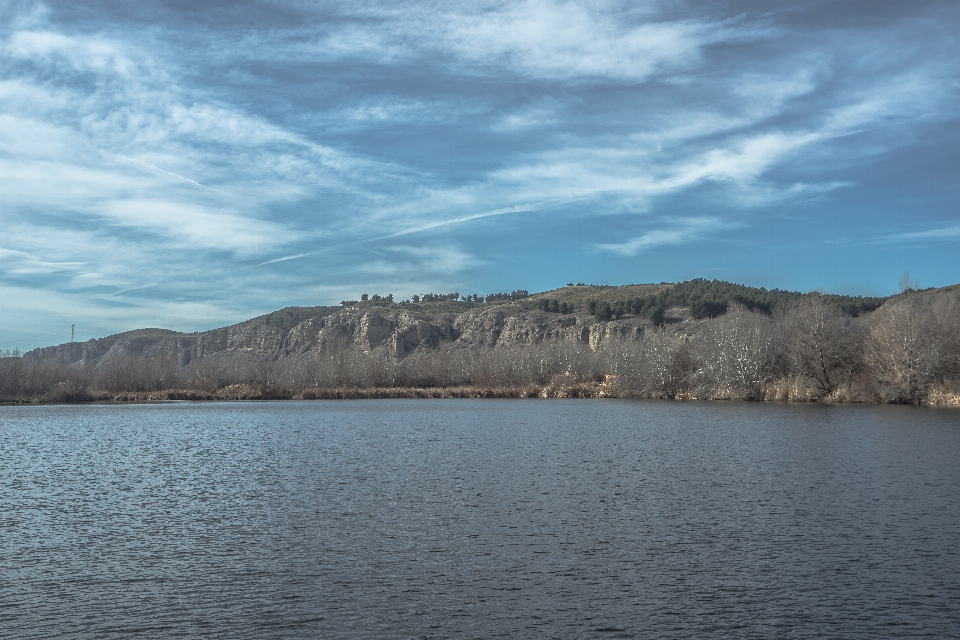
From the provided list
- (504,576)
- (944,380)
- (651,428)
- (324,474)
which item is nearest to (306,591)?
(504,576)

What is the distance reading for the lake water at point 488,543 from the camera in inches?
533

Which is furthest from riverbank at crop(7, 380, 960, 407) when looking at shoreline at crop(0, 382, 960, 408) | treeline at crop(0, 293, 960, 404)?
treeline at crop(0, 293, 960, 404)

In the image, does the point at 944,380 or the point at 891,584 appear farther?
the point at 944,380

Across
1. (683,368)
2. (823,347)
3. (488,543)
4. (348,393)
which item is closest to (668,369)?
(683,368)

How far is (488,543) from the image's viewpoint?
18.8 metres

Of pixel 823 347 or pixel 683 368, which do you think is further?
pixel 683 368

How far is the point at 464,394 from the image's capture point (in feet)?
439

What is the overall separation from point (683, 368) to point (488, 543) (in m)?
87.5

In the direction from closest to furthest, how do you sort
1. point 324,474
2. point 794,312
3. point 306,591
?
point 306,591
point 324,474
point 794,312

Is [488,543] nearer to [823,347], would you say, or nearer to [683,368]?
[823,347]

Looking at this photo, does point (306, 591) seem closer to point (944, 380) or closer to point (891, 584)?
point (891, 584)

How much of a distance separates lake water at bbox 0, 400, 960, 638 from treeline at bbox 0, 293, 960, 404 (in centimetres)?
4382

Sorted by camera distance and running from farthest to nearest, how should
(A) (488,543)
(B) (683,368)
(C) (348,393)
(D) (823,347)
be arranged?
(C) (348,393)
(B) (683,368)
(D) (823,347)
(A) (488,543)

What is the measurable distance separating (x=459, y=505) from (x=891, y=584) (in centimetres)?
1251
